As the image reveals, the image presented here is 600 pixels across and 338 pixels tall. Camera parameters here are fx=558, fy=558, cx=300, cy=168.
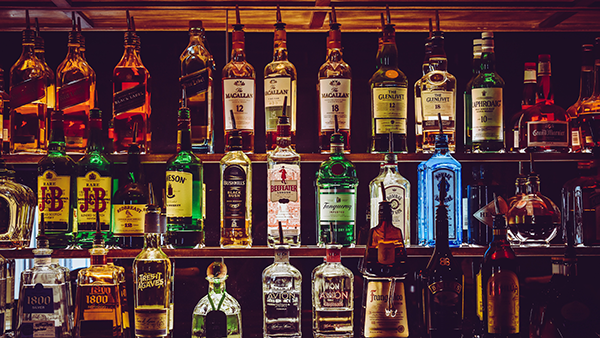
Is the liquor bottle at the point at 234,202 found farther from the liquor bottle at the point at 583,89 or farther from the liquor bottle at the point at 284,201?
the liquor bottle at the point at 583,89

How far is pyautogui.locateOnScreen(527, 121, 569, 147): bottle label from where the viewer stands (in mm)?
1938

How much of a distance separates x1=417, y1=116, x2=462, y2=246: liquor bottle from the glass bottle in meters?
0.31

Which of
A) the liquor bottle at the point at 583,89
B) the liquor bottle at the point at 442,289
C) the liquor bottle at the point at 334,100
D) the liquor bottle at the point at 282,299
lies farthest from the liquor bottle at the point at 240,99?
the liquor bottle at the point at 583,89

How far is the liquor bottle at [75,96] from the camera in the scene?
1.96 meters

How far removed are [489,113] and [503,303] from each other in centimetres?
64

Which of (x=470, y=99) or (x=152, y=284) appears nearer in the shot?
(x=152, y=284)

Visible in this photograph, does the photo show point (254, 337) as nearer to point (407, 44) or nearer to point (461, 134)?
point (461, 134)

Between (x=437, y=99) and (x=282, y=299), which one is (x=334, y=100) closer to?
(x=437, y=99)

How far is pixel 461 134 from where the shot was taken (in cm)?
229

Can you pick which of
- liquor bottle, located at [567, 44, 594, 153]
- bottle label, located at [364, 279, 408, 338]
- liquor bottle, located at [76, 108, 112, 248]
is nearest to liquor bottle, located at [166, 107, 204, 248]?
liquor bottle, located at [76, 108, 112, 248]

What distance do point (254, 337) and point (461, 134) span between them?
3.77 feet

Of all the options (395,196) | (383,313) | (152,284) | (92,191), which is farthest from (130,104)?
(383,313)

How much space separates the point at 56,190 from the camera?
1.90m

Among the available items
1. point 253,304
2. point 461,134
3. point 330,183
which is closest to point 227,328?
point 253,304
